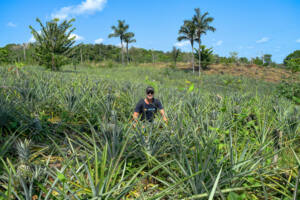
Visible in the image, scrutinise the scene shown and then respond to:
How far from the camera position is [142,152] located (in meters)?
1.87

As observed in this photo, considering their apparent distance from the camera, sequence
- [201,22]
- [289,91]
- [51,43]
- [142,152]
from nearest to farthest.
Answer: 1. [142,152]
2. [289,91]
3. [51,43]
4. [201,22]

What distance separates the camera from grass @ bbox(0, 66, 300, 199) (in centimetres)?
124

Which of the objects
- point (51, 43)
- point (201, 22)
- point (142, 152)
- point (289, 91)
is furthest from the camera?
point (201, 22)

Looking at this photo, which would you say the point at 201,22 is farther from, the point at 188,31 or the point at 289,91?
the point at 289,91

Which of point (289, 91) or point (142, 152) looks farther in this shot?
point (289, 91)

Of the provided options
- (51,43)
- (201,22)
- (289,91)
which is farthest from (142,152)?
(201,22)

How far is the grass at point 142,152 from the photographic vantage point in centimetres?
124

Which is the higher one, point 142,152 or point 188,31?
point 188,31

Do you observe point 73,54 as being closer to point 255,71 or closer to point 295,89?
point 295,89

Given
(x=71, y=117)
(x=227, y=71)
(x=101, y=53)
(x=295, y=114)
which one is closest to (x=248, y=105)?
(x=295, y=114)

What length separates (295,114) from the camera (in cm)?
312

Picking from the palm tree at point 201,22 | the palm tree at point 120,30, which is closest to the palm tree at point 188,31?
the palm tree at point 201,22

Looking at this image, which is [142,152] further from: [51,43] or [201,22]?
[201,22]

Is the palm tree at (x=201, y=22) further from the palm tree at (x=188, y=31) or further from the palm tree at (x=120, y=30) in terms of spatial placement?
the palm tree at (x=120, y=30)
